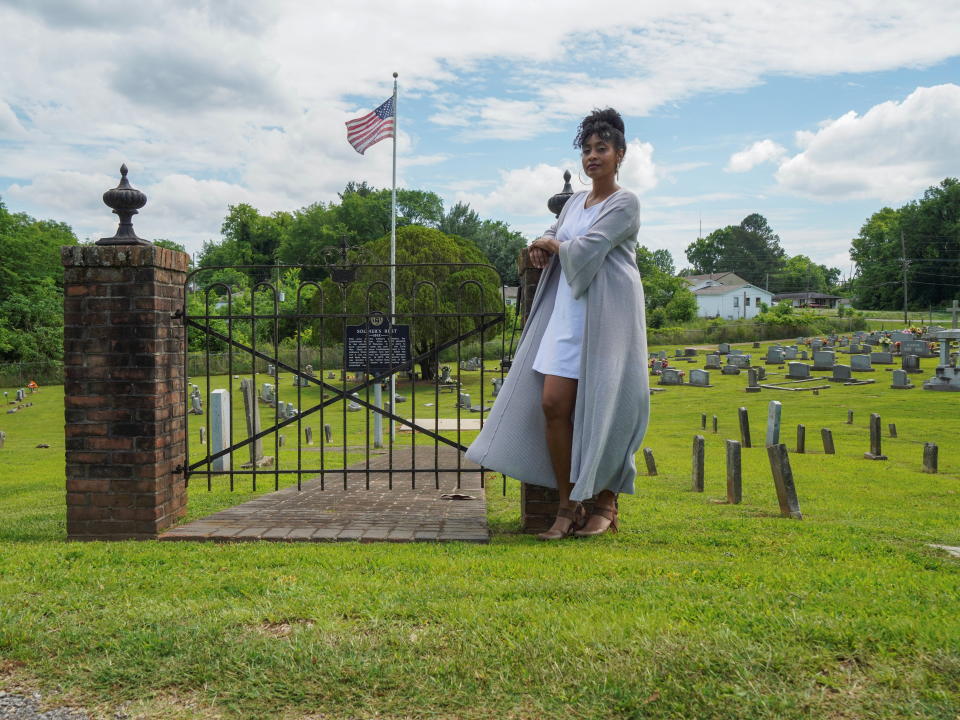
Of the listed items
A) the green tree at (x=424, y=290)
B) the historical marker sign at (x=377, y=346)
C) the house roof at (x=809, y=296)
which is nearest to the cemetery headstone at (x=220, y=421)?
the historical marker sign at (x=377, y=346)

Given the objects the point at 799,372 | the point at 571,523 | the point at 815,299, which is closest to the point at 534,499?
the point at 571,523

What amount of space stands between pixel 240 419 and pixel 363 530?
21351mm

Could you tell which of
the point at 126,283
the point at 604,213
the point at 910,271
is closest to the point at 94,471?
the point at 126,283

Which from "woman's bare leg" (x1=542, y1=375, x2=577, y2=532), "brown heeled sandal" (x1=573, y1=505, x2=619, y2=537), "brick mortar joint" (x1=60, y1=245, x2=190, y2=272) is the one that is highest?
"brick mortar joint" (x1=60, y1=245, x2=190, y2=272)

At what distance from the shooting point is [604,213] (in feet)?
15.9

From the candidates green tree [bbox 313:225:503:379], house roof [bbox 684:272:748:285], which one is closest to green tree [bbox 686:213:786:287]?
house roof [bbox 684:272:748:285]

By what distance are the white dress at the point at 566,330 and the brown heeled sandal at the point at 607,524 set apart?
1041 mm

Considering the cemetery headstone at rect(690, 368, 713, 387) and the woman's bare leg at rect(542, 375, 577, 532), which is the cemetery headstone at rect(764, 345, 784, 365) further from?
the woman's bare leg at rect(542, 375, 577, 532)

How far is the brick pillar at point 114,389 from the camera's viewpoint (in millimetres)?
5309

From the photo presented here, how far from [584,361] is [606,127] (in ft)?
4.72

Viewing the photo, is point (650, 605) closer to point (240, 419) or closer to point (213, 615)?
point (213, 615)

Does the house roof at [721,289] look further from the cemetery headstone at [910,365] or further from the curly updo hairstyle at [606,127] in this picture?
the curly updo hairstyle at [606,127]

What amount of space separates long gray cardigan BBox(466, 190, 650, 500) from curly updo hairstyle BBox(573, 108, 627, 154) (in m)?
0.35

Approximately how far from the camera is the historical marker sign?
6.96 m
